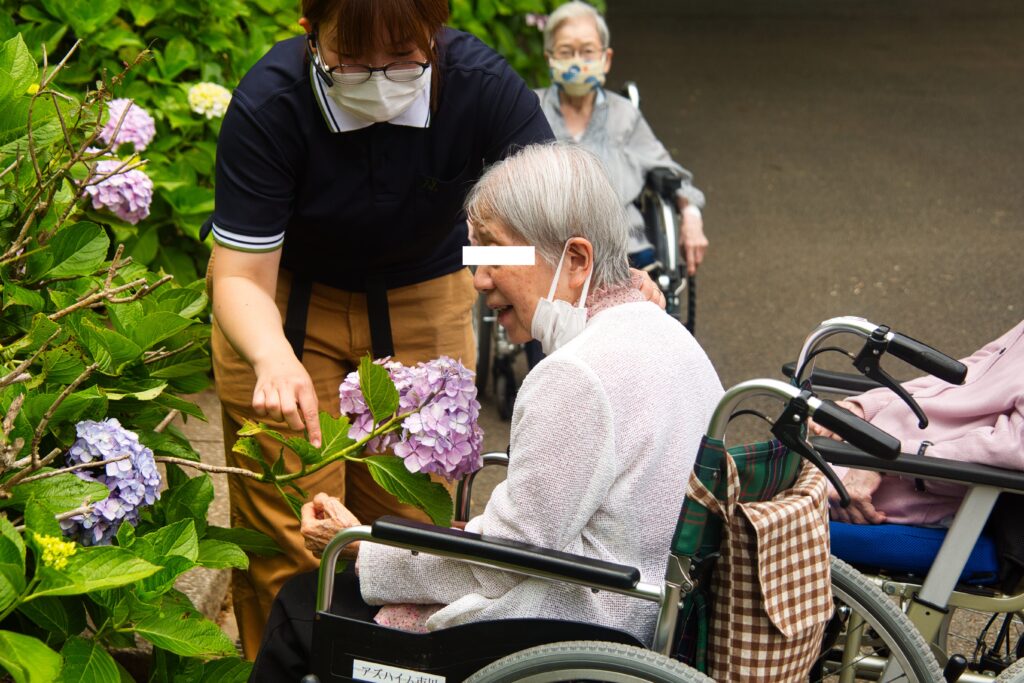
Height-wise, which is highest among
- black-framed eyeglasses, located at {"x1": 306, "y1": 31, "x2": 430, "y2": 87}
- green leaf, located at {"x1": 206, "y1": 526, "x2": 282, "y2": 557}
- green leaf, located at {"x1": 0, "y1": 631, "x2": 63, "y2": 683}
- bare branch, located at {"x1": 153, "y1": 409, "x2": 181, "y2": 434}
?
black-framed eyeglasses, located at {"x1": 306, "y1": 31, "x2": 430, "y2": 87}

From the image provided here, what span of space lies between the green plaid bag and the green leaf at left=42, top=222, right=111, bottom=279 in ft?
3.85

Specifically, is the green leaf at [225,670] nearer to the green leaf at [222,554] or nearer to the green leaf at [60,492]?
the green leaf at [222,554]

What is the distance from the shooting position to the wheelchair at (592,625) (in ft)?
6.25

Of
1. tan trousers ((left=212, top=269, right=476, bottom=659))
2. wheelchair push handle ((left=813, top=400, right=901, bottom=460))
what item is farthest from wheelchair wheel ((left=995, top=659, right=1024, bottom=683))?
tan trousers ((left=212, top=269, right=476, bottom=659))

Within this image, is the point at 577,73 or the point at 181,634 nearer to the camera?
the point at 181,634

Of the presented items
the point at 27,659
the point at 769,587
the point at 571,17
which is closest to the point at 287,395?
the point at 27,659

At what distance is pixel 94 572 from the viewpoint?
1803 millimetres

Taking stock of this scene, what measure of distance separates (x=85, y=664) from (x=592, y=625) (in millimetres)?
779

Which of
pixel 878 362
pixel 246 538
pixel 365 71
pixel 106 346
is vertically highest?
pixel 365 71

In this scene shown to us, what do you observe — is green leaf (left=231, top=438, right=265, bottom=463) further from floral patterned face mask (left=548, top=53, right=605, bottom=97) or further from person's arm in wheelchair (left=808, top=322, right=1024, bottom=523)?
floral patterned face mask (left=548, top=53, right=605, bottom=97)

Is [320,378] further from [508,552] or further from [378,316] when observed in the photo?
[508,552]

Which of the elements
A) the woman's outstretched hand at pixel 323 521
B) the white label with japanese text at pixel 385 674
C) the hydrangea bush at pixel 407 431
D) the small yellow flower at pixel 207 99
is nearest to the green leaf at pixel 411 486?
the hydrangea bush at pixel 407 431

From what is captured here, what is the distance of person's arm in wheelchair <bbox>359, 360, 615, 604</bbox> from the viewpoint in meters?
1.98

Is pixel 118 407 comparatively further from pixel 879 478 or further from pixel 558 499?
pixel 879 478
